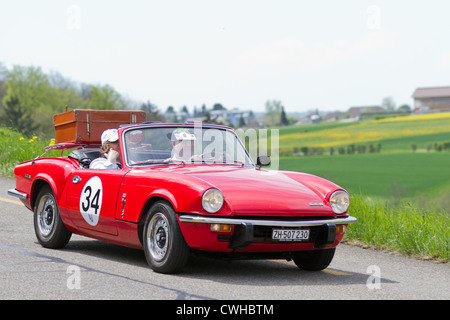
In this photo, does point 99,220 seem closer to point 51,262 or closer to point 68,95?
point 51,262

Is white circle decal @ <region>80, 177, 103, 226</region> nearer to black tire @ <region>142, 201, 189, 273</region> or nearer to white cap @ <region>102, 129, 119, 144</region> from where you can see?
white cap @ <region>102, 129, 119, 144</region>

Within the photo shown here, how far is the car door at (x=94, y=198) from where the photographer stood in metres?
7.96

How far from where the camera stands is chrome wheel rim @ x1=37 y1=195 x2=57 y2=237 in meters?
9.03

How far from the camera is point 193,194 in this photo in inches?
273

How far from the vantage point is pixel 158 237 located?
7.29 m

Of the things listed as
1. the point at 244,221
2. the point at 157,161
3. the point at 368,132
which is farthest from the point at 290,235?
the point at 368,132

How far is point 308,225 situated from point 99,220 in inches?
92.0

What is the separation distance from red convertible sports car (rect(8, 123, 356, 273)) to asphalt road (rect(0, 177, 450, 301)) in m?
0.26

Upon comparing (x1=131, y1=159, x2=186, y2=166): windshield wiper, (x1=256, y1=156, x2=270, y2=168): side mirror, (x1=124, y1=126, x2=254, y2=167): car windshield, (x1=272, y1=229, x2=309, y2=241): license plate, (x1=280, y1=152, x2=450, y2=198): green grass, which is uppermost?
(x1=124, y1=126, x2=254, y2=167): car windshield

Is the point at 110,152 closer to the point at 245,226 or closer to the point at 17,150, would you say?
the point at 245,226

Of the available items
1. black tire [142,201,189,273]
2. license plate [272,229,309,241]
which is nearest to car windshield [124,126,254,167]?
black tire [142,201,189,273]

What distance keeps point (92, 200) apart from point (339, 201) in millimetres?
2633

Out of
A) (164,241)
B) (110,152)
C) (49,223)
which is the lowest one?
(49,223)
